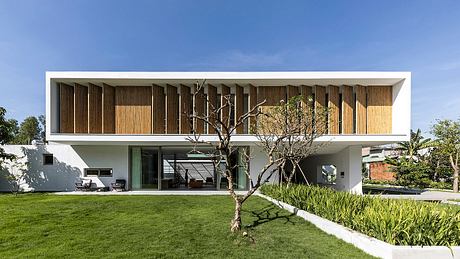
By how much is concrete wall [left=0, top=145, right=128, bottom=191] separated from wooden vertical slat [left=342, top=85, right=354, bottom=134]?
13.7 m

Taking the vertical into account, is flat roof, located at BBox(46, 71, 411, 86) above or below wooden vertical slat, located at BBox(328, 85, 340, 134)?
above

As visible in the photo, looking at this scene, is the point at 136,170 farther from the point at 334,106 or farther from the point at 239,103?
the point at 334,106

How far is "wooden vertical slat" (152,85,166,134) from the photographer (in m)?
17.3

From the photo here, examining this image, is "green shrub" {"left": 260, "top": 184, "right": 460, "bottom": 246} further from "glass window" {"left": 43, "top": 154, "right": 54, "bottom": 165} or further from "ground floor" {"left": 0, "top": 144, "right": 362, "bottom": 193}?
"glass window" {"left": 43, "top": 154, "right": 54, "bottom": 165}

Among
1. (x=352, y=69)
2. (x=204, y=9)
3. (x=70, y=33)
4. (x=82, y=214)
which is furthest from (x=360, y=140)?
(x=70, y=33)

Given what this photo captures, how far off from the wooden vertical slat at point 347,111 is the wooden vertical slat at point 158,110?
1091cm

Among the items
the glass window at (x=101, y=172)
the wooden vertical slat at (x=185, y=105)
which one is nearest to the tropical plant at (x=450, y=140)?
the wooden vertical slat at (x=185, y=105)

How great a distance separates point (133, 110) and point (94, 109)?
2299 mm

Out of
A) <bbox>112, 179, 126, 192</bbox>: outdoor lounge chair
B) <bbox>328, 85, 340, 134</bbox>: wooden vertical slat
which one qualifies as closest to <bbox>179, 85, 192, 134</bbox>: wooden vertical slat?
<bbox>112, 179, 126, 192</bbox>: outdoor lounge chair

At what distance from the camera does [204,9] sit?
16.3 metres

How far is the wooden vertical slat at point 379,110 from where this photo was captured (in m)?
17.5

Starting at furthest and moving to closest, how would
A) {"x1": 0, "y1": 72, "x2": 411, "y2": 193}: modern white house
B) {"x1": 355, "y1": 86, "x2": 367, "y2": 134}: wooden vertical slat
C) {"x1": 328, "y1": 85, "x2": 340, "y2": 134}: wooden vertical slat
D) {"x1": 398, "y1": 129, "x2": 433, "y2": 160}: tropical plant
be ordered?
{"x1": 398, "y1": 129, "x2": 433, "y2": 160}: tropical plant
{"x1": 355, "y1": 86, "x2": 367, "y2": 134}: wooden vertical slat
{"x1": 328, "y1": 85, "x2": 340, "y2": 134}: wooden vertical slat
{"x1": 0, "y1": 72, "x2": 411, "y2": 193}: modern white house

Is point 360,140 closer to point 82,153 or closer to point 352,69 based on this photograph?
point 352,69

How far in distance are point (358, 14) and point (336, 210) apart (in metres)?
11.2
